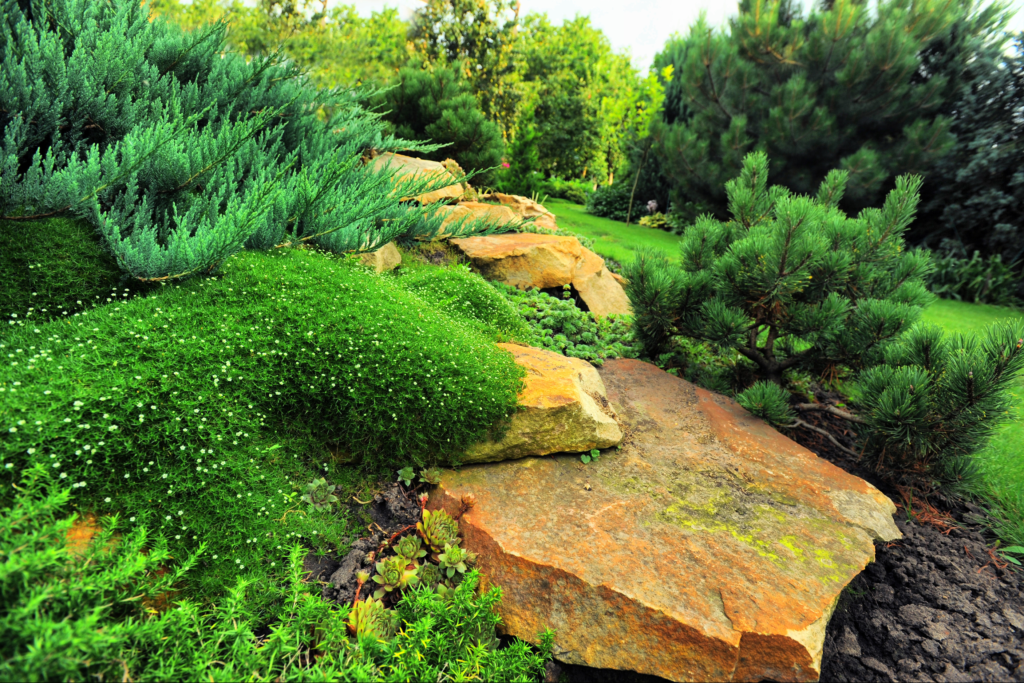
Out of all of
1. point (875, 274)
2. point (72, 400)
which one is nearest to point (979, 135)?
point (875, 274)

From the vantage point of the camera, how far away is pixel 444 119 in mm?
10922

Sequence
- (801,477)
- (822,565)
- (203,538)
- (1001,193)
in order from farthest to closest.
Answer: (1001,193) → (801,477) → (822,565) → (203,538)

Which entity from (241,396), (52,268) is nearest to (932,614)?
(241,396)

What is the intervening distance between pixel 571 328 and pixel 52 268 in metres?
4.19

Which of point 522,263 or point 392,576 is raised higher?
point 522,263

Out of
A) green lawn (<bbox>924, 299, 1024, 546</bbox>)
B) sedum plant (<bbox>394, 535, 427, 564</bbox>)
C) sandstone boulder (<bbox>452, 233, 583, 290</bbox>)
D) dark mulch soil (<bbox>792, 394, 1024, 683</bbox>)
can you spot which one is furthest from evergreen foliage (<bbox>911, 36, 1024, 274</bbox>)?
sedum plant (<bbox>394, 535, 427, 564</bbox>)

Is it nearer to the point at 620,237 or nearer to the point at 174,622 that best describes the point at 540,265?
the point at 174,622

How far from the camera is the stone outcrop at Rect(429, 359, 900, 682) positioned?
222 cm

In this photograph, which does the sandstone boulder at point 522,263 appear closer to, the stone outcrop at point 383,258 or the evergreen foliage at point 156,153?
the stone outcrop at point 383,258

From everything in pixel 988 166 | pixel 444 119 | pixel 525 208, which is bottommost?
pixel 525 208

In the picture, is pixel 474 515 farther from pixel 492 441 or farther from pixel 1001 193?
pixel 1001 193

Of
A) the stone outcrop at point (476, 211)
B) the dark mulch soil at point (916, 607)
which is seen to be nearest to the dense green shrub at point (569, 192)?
the stone outcrop at point (476, 211)

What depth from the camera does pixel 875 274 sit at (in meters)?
4.09

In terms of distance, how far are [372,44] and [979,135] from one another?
29.1m
